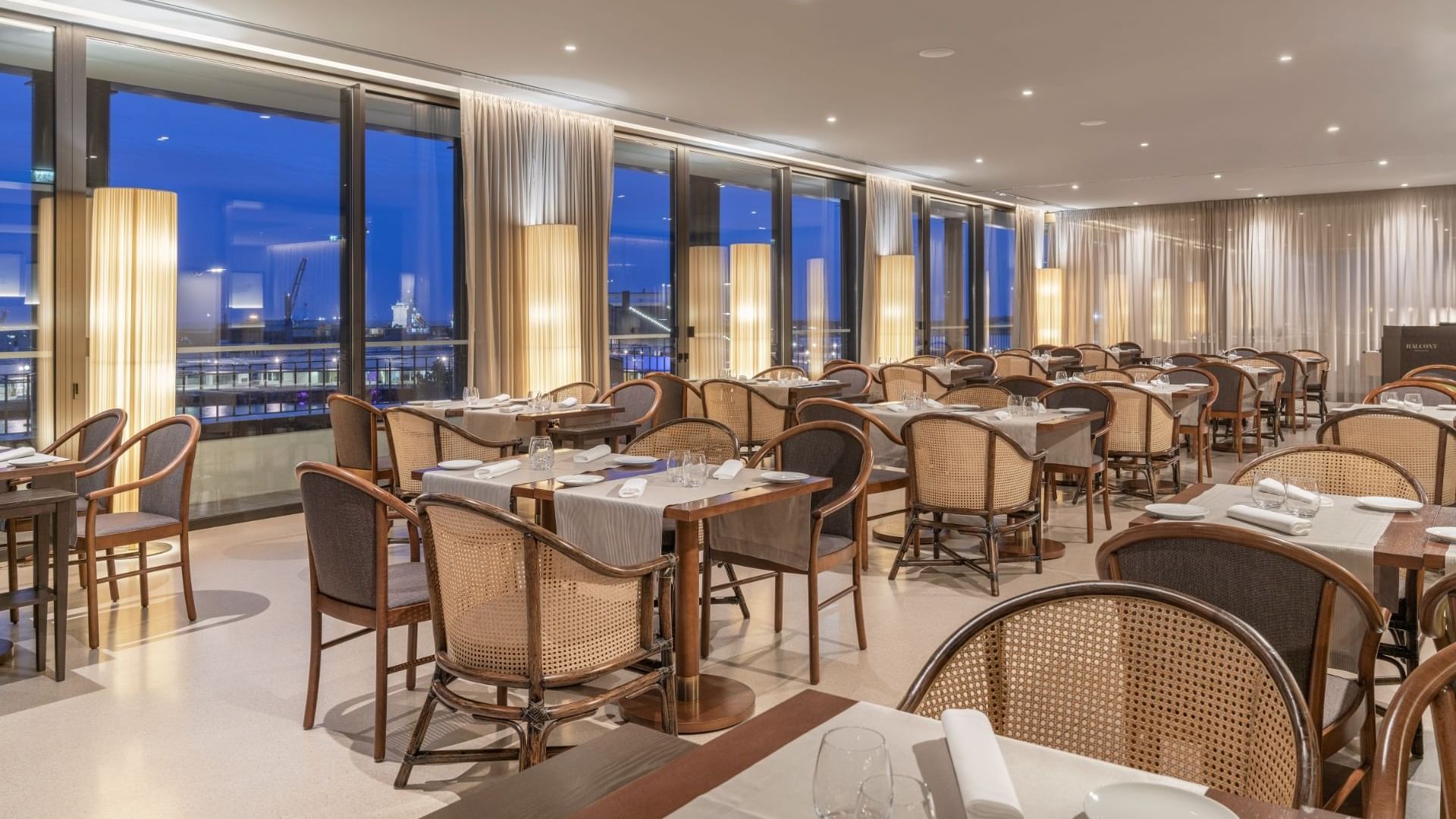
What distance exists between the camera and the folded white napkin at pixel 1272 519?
2.76 meters

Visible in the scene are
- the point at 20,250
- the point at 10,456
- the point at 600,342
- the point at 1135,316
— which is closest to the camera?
the point at 10,456

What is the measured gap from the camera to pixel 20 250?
21.0 feet

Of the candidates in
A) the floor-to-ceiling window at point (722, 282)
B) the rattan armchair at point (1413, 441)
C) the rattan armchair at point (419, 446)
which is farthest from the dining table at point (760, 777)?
the floor-to-ceiling window at point (722, 282)

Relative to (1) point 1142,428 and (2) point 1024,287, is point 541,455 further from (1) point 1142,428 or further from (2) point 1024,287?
(2) point 1024,287

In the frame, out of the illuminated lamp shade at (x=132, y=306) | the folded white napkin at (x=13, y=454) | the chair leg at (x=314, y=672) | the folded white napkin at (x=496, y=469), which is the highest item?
the illuminated lamp shade at (x=132, y=306)

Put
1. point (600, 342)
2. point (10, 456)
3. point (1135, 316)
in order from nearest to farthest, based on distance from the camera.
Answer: point (10, 456) < point (600, 342) < point (1135, 316)

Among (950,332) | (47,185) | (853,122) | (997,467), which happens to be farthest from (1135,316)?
(47,185)

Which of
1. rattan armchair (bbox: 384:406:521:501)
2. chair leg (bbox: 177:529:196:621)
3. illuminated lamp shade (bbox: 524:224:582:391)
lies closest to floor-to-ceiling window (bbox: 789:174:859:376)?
illuminated lamp shade (bbox: 524:224:582:391)

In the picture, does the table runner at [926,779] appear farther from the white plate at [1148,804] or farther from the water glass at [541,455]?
the water glass at [541,455]

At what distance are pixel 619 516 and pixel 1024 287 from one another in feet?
48.5

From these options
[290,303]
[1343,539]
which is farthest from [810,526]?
[290,303]

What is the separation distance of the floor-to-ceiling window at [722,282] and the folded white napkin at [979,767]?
953 centimetres

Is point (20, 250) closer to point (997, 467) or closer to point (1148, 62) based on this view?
point (997, 467)

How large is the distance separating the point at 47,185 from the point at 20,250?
1.42ft
